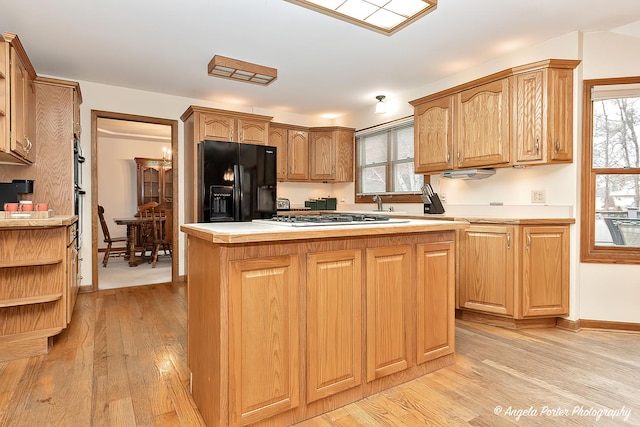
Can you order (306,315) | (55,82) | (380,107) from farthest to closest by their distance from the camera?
(380,107)
(55,82)
(306,315)

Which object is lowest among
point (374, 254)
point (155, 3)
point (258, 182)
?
point (374, 254)

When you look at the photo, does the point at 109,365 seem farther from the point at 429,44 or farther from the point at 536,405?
the point at 429,44

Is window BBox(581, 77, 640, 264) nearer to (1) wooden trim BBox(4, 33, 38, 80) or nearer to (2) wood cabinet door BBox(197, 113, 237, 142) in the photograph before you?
(2) wood cabinet door BBox(197, 113, 237, 142)

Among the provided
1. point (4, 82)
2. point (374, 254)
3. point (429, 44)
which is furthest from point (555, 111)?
point (4, 82)

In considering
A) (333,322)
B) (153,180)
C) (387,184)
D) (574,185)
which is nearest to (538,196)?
(574,185)

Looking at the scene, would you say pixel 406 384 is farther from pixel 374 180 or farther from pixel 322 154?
pixel 322 154

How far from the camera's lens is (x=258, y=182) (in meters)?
4.44

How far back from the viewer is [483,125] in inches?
127

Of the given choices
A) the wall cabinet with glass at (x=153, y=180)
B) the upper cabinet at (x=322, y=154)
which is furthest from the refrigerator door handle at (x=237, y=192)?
the wall cabinet with glass at (x=153, y=180)

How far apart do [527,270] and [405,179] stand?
2.12 m

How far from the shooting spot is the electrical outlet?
313 cm

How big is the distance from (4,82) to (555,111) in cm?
416

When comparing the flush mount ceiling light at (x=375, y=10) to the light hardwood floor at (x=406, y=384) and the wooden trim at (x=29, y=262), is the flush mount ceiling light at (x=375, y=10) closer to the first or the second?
the light hardwood floor at (x=406, y=384)

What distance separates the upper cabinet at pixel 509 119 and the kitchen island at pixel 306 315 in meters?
1.42
